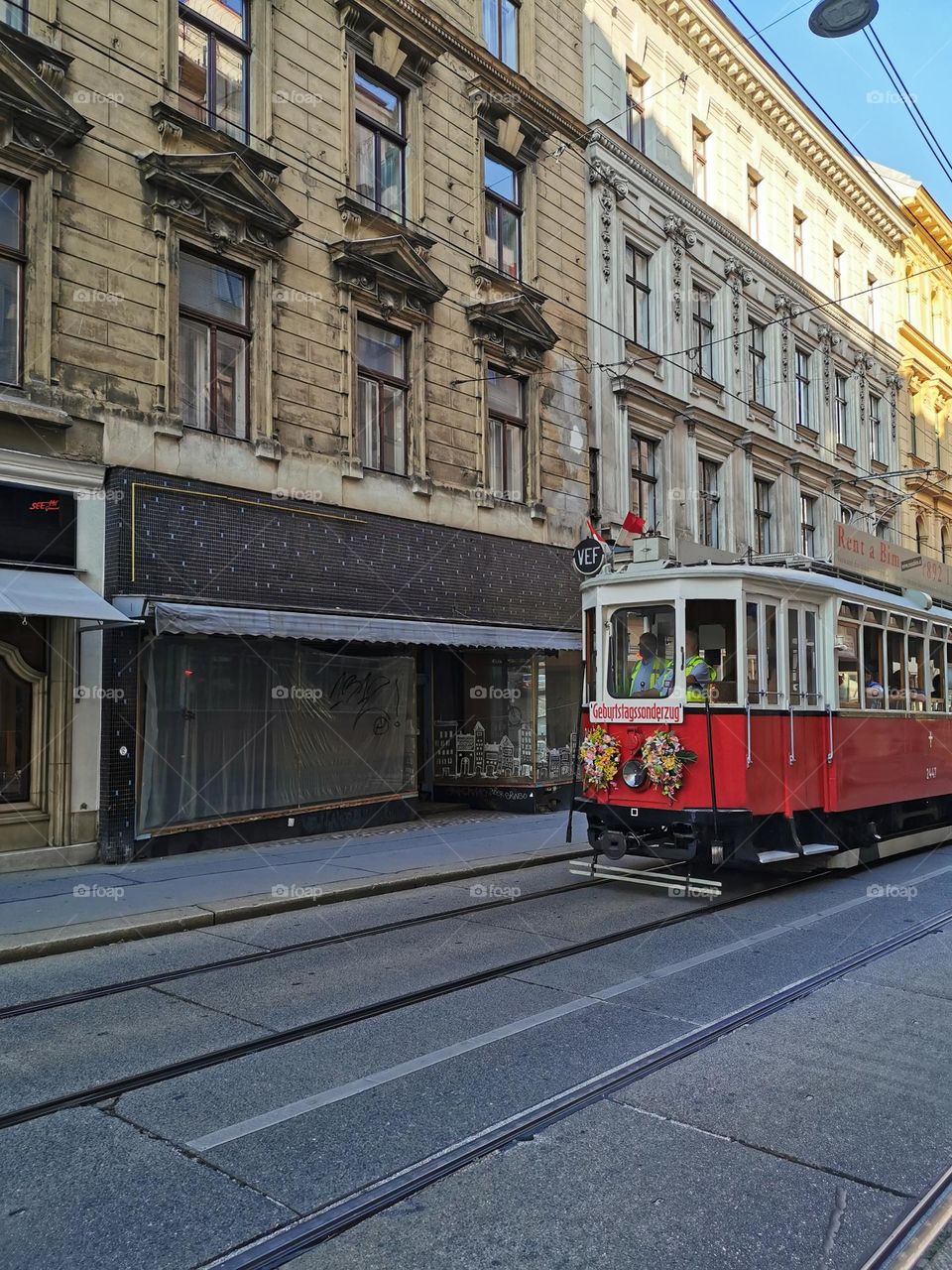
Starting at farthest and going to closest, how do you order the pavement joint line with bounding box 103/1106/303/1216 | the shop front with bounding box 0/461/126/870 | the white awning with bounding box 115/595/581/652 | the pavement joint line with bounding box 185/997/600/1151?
the white awning with bounding box 115/595/581/652 → the shop front with bounding box 0/461/126/870 → the pavement joint line with bounding box 185/997/600/1151 → the pavement joint line with bounding box 103/1106/303/1216

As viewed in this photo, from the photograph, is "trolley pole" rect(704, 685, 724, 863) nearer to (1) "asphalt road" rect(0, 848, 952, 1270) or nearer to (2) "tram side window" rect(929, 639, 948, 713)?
(1) "asphalt road" rect(0, 848, 952, 1270)

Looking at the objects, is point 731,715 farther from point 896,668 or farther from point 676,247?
point 676,247

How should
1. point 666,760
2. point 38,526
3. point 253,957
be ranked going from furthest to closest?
point 38,526 → point 666,760 → point 253,957

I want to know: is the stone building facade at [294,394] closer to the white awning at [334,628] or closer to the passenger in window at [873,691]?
the white awning at [334,628]

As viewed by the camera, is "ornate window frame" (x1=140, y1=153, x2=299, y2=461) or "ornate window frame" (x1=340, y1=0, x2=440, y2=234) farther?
"ornate window frame" (x1=340, y1=0, x2=440, y2=234)

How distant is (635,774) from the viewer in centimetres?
956

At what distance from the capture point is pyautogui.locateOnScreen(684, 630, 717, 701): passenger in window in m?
9.35

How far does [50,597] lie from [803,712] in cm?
771

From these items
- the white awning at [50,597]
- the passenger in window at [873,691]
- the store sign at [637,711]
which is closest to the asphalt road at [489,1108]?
the store sign at [637,711]

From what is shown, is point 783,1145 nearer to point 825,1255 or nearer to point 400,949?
point 825,1255

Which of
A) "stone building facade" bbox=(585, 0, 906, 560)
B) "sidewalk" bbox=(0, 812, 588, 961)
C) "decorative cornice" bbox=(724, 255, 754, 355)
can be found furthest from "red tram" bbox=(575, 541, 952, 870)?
"decorative cornice" bbox=(724, 255, 754, 355)

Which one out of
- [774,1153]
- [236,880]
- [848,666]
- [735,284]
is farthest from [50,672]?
[735,284]

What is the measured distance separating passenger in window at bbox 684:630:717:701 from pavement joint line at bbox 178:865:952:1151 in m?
2.24

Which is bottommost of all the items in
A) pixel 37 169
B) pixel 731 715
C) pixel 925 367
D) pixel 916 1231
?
pixel 916 1231
